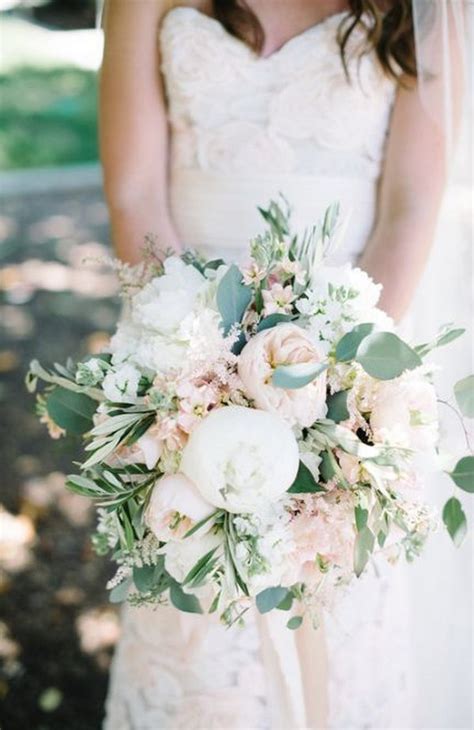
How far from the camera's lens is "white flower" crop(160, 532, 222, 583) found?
1.37 metres

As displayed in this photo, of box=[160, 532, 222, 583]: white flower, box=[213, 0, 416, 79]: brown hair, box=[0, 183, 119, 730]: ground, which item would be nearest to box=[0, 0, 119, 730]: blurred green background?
box=[0, 183, 119, 730]: ground

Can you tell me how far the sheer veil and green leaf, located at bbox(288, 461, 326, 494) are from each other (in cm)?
32

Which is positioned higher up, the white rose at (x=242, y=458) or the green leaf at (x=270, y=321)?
the green leaf at (x=270, y=321)

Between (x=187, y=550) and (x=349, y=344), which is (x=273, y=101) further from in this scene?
(x=187, y=550)

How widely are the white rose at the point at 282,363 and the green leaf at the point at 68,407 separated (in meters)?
0.33

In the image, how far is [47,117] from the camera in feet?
26.2

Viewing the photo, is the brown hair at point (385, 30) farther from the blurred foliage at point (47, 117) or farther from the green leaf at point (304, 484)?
the blurred foliage at point (47, 117)

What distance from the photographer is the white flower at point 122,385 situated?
139 centimetres

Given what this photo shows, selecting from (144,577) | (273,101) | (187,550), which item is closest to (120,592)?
(144,577)

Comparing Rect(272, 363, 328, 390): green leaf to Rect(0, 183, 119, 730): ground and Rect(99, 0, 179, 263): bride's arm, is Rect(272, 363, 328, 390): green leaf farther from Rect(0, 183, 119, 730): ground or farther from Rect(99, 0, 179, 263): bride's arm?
Rect(99, 0, 179, 263): bride's arm

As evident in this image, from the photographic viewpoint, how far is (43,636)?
3193 millimetres

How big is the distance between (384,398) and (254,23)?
1.05m

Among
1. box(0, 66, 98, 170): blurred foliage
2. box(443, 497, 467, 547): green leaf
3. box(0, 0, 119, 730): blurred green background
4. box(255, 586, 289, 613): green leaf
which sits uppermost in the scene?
box(443, 497, 467, 547): green leaf

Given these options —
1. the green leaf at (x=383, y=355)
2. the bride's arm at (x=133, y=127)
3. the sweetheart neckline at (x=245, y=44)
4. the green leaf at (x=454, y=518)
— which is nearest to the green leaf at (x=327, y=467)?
the green leaf at (x=383, y=355)
